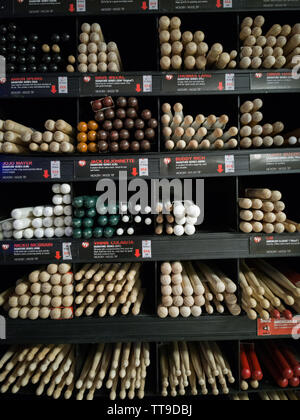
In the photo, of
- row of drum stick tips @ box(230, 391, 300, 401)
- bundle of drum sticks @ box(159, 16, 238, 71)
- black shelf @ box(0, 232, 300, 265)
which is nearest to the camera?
bundle of drum sticks @ box(159, 16, 238, 71)

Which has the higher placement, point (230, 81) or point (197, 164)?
point (230, 81)

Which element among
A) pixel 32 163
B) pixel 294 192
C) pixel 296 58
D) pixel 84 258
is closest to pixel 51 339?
pixel 84 258

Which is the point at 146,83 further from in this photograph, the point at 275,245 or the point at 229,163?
the point at 275,245

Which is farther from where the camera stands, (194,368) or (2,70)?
(194,368)

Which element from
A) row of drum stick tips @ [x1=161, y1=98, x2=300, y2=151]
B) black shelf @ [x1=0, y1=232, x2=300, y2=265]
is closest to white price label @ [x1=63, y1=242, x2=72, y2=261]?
black shelf @ [x1=0, y1=232, x2=300, y2=265]

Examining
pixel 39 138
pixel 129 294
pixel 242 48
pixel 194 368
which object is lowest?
pixel 194 368

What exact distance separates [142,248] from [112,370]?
2.28ft

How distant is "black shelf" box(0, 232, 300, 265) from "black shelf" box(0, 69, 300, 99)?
80 cm

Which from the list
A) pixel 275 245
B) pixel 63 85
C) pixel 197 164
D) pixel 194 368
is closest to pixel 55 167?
pixel 63 85

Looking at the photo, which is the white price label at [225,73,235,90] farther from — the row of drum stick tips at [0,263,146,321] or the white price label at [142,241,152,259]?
the row of drum stick tips at [0,263,146,321]

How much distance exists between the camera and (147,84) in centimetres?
117

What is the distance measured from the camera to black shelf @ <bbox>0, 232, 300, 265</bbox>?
1178 millimetres
